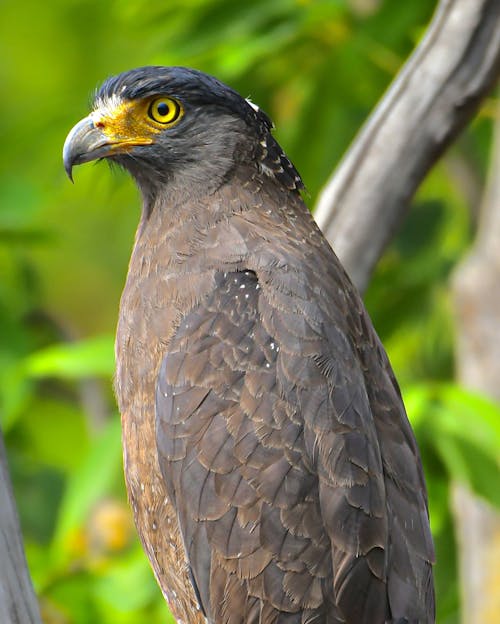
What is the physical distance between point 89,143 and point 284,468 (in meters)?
1.31

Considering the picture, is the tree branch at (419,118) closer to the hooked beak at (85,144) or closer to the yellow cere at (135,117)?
the yellow cere at (135,117)

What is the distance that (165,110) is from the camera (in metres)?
4.14

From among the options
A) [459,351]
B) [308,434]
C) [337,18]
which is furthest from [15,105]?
[308,434]

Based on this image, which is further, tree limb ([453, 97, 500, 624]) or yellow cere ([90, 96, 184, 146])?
tree limb ([453, 97, 500, 624])

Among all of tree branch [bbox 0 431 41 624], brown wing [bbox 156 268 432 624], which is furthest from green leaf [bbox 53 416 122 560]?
tree branch [bbox 0 431 41 624]

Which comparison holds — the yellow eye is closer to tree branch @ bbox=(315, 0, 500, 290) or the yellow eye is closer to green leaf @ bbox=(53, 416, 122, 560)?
tree branch @ bbox=(315, 0, 500, 290)

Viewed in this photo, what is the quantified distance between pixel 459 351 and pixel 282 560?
2.51 metres

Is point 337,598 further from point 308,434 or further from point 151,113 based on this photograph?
point 151,113

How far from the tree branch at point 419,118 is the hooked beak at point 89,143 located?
0.80 metres

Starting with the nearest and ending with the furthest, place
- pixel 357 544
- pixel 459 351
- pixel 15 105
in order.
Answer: pixel 357 544, pixel 459 351, pixel 15 105

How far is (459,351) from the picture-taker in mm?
5809

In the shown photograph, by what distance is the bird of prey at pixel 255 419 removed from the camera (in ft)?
11.6

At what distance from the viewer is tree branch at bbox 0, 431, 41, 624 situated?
2.98 m

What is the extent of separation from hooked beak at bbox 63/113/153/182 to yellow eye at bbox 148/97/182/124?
0.14 meters
